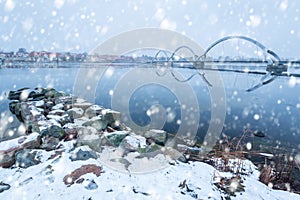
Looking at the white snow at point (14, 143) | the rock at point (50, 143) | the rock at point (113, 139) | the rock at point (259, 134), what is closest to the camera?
the white snow at point (14, 143)

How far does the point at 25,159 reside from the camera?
4578mm

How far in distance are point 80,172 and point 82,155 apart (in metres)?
0.61

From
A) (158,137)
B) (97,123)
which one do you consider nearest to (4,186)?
(97,123)

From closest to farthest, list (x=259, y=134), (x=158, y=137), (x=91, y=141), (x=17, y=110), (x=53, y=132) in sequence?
(x=91, y=141) < (x=53, y=132) < (x=158, y=137) < (x=259, y=134) < (x=17, y=110)

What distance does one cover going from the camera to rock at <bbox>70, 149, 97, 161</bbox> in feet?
15.3

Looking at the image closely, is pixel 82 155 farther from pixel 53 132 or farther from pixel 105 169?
pixel 53 132

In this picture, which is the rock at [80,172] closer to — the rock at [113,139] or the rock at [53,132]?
the rock at [113,139]

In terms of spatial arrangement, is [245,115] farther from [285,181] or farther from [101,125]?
[101,125]

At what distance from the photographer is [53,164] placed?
4.49 meters

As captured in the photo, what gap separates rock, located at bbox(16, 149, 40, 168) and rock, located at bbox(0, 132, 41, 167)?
0.71 feet

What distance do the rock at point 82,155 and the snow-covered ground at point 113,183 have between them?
0.32 feet

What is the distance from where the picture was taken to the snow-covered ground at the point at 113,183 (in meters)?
3.65

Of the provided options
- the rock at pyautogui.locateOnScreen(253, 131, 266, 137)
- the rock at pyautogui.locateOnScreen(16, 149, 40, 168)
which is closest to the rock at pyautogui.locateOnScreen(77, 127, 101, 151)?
the rock at pyautogui.locateOnScreen(16, 149, 40, 168)

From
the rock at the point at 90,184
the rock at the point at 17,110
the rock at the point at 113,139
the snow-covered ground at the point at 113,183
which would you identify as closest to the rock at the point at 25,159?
the snow-covered ground at the point at 113,183
